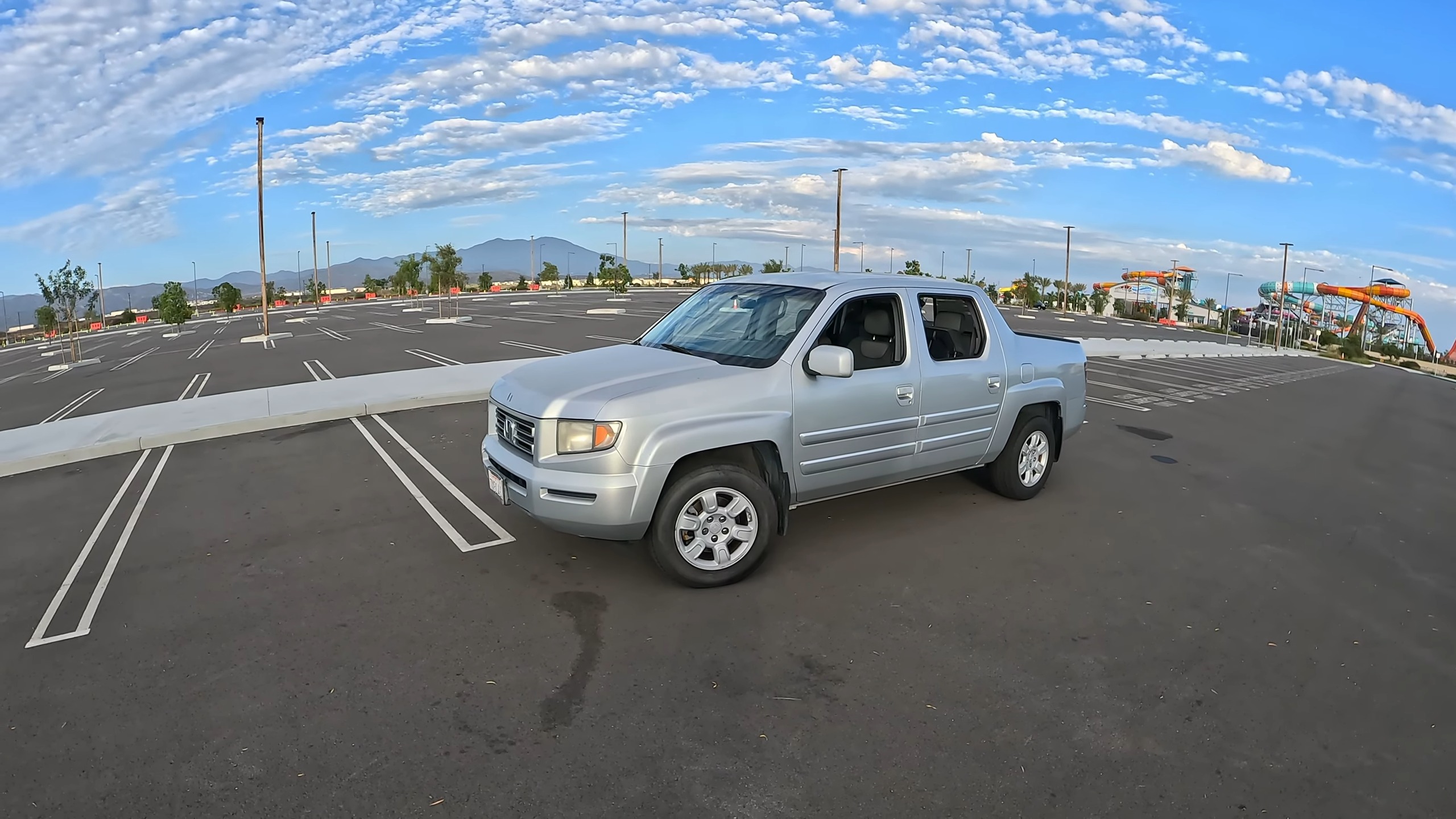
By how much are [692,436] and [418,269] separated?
219ft

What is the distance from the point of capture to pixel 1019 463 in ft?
23.0

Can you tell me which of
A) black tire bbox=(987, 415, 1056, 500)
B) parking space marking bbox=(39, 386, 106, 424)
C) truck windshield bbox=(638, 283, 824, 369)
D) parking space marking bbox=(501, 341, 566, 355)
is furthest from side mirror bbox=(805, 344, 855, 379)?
A: parking space marking bbox=(501, 341, 566, 355)

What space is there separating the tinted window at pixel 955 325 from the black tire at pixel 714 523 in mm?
2139

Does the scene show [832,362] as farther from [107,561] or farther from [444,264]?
[444,264]

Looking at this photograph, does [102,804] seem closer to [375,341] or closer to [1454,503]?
[1454,503]

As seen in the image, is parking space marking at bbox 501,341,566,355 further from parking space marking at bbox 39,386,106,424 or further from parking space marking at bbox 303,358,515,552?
parking space marking at bbox 303,358,515,552

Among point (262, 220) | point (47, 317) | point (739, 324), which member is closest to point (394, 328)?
point (262, 220)

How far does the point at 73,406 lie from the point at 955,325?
16496 millimetres

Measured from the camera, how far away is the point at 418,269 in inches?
2594

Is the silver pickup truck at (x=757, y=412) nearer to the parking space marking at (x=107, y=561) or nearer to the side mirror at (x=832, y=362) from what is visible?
the side mirror at (x=832, y=362)

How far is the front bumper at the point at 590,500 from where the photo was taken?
4.72 meters

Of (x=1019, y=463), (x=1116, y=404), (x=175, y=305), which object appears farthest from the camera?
(x=175, y=305)

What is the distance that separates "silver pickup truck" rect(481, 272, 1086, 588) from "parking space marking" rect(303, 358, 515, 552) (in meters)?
0.78

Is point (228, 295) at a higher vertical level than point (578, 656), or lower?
higher
